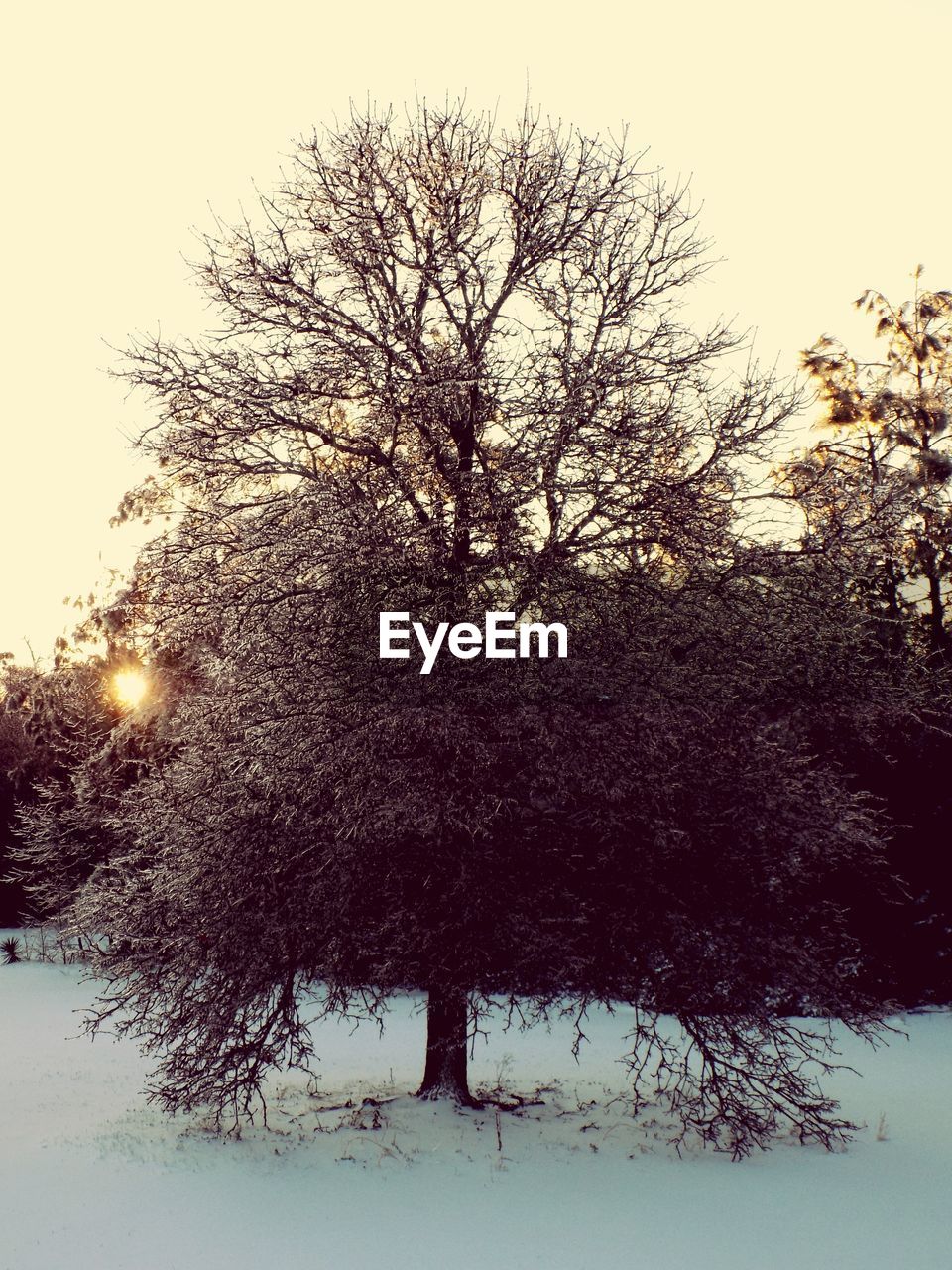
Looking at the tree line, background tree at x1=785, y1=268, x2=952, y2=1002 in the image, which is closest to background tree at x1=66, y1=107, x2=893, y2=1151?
the tree line

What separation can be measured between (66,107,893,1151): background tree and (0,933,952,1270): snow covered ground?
Answer: 68cm

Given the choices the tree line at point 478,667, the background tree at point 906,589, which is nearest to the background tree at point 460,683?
the tree line at point 478,667

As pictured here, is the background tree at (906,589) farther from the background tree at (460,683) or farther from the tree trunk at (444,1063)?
the tree trunk at (444,1063)

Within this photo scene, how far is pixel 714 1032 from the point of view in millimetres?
9430

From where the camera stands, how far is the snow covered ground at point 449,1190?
7.62 meters

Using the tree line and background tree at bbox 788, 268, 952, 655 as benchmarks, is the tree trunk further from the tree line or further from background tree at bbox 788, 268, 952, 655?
background tree at bbox 788, 268, 952, 655

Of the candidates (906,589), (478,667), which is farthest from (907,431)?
(478,667)

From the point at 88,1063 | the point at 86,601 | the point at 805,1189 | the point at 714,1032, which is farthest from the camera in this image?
the point at 86,601

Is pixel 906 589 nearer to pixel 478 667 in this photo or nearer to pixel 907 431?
pixel 907 431

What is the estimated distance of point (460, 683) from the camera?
872 cm

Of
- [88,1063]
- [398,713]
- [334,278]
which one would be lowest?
[88,1063]

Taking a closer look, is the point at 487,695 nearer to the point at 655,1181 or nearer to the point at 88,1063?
the point at 655,1181

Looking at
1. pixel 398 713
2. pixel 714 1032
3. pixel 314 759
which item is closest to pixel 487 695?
pixel 398 713

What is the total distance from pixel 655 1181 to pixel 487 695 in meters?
3.82
